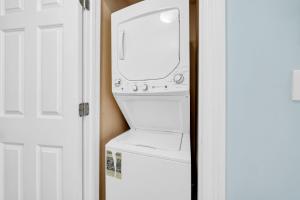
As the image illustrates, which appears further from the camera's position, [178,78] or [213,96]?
[178,78]

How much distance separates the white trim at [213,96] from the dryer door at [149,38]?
38 cm

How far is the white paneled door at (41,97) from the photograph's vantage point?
131 cm

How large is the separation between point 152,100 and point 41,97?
0.86m

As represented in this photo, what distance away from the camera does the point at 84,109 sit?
53.5 inches

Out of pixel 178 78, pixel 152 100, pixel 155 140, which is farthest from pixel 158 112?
pixel 178 78

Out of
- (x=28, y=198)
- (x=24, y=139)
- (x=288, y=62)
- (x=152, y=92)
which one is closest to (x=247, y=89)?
(x=288, y=62)

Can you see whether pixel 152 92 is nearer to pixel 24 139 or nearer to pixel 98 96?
pixel 98 96

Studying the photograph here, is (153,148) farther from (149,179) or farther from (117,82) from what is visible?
(117,82)

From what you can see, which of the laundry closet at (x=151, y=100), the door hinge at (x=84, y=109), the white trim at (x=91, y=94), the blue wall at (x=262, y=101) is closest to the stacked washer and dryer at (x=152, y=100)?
the laundry closet at (x=151, y=100)

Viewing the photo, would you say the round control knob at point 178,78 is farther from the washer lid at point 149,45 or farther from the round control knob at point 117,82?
the round control knob at point 117,82

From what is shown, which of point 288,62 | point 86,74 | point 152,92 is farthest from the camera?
point 86,74

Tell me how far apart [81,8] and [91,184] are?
4.55ft

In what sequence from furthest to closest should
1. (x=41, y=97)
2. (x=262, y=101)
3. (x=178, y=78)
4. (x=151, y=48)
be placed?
1. (x=41, y=97)
2. (x=151, y=48)
3. (x=178, y=78)
4. (x=262, y=101)

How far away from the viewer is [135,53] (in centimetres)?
133
